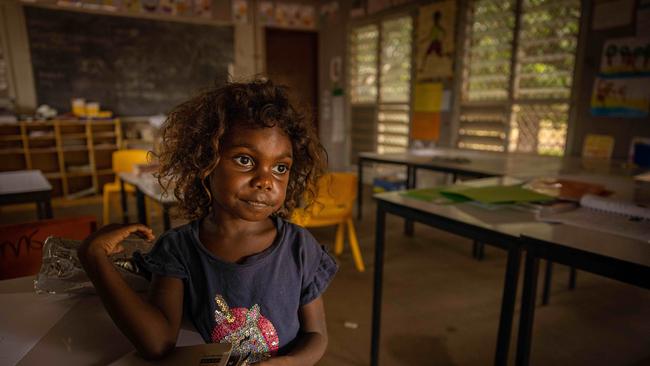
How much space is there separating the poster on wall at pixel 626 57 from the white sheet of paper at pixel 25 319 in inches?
150

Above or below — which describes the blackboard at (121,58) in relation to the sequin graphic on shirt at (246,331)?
above

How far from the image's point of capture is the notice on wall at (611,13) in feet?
10.00

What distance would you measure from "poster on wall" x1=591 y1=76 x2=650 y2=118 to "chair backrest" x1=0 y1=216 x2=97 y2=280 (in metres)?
3.79

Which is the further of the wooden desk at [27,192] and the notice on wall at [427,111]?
the notice on wall at [427,111]

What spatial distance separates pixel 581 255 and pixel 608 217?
1.22ft

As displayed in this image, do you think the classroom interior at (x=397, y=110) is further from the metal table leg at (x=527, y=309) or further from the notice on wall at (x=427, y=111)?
the metal table leg at (x=527, y=309)

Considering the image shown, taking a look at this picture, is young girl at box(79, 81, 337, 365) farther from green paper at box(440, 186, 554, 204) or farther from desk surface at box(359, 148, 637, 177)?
desk surface at box(359, 148, 637, 177)

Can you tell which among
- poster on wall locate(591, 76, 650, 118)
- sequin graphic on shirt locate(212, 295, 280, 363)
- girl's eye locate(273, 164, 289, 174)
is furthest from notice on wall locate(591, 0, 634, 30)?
sequin graphic on shirt locate(212, 295, 280, 363)

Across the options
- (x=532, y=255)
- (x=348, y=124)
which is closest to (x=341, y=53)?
(x=348, y=124)

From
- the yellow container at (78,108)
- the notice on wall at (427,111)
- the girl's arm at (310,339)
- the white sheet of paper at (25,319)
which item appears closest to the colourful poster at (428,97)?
the notice on wall at (427,111)

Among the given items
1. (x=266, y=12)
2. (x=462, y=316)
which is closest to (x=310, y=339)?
(x=462, y=316)

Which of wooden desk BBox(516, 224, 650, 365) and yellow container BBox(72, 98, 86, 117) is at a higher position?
yellow container BBox(72, 98, 86, 117)

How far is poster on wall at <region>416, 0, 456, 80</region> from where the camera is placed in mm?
4309

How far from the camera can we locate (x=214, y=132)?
0.80 metres
